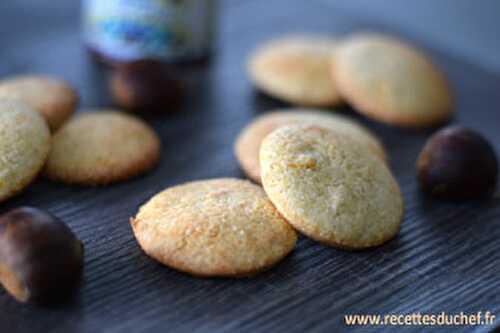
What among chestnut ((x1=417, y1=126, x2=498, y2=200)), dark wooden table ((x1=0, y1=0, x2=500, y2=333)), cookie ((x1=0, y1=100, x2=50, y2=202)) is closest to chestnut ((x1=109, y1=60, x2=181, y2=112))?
dark wooden table ((x1=0, y1=0, x2=500, y2=333))

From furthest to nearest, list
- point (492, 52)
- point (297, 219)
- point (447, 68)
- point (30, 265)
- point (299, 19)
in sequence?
point (492, 52), point (299, 19), point (447, 68), point (297, 219), point (30, 265)

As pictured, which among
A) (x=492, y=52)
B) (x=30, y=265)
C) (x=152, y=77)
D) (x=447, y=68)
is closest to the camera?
(x=30, y=265)

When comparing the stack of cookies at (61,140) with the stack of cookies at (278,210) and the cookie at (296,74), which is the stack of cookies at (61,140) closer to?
the stack of cookies at (278,210)

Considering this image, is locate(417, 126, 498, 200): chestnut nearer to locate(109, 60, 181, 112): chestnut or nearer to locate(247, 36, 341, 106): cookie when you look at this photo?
locate(247, 36, 341, 106): cookie

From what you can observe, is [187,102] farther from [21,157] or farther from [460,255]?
[460,255]

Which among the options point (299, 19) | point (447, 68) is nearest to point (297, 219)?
point (447, 68)

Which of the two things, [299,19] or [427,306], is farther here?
[299,19]

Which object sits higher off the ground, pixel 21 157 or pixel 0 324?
pixel 21 157
